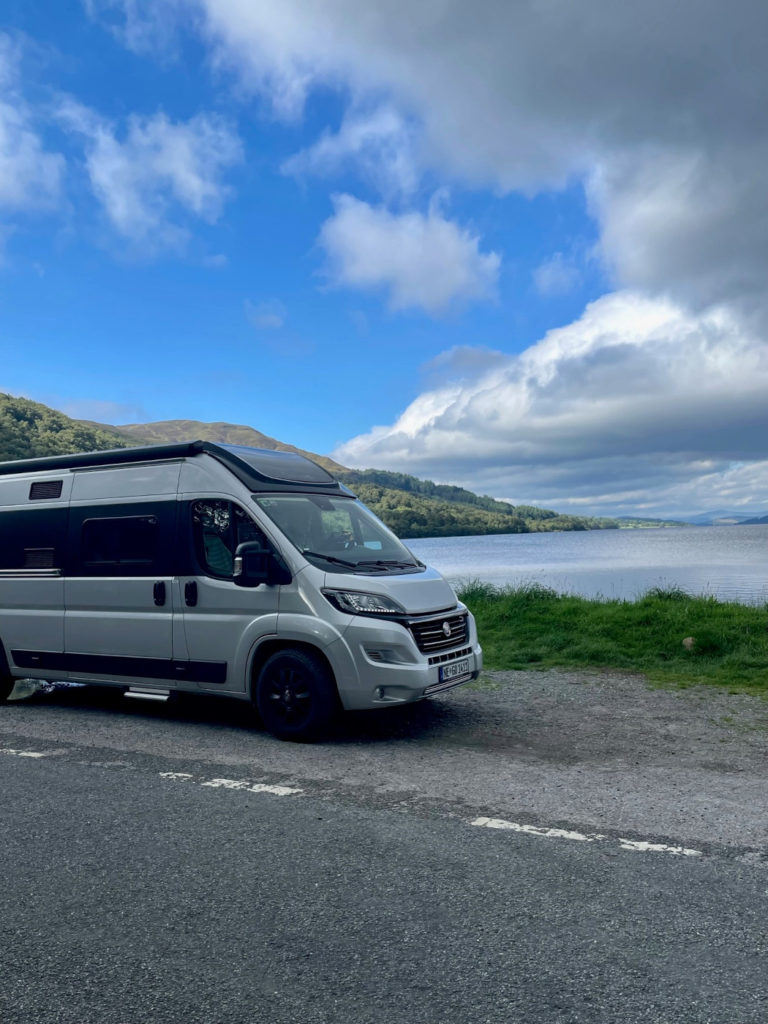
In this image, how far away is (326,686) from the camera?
696 cm

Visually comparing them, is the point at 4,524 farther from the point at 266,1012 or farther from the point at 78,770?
the point at 266,1012

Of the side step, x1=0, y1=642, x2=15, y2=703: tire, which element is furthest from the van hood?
x1=0, y1=642, x2=15, y2=703: tire

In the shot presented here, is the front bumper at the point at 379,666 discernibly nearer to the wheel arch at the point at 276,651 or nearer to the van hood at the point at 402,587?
the wheel arch at the point at 276,651

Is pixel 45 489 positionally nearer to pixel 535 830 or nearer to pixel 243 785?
pixel 243 785

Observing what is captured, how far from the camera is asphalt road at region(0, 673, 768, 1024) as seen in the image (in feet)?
9.75

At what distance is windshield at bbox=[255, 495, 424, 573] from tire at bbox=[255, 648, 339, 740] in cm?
85

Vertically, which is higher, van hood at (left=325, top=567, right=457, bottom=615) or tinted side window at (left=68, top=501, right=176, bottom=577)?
tinted side window at (left=68, top=501, right=176, bottom=577)

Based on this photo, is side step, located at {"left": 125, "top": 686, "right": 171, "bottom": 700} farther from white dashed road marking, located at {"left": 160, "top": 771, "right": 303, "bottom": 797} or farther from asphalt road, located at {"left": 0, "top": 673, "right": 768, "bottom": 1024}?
white dashed road marking, located at {"left": 160, "top": 771, "right": 303, "bottom": 797}

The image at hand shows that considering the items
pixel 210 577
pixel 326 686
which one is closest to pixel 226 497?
pixel 210 577

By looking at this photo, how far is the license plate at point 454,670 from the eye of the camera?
7191mm

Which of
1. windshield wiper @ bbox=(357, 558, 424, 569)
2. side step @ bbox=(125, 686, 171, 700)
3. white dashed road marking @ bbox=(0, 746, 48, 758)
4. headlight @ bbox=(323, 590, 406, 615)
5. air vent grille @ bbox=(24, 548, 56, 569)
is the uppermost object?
air vent grille @ bbox=(24, 548, 56, 569)

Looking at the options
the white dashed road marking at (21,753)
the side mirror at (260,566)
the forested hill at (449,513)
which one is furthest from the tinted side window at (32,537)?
the forested hill at (449,513)

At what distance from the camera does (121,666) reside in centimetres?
819

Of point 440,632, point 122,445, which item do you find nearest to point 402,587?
point 440,632
